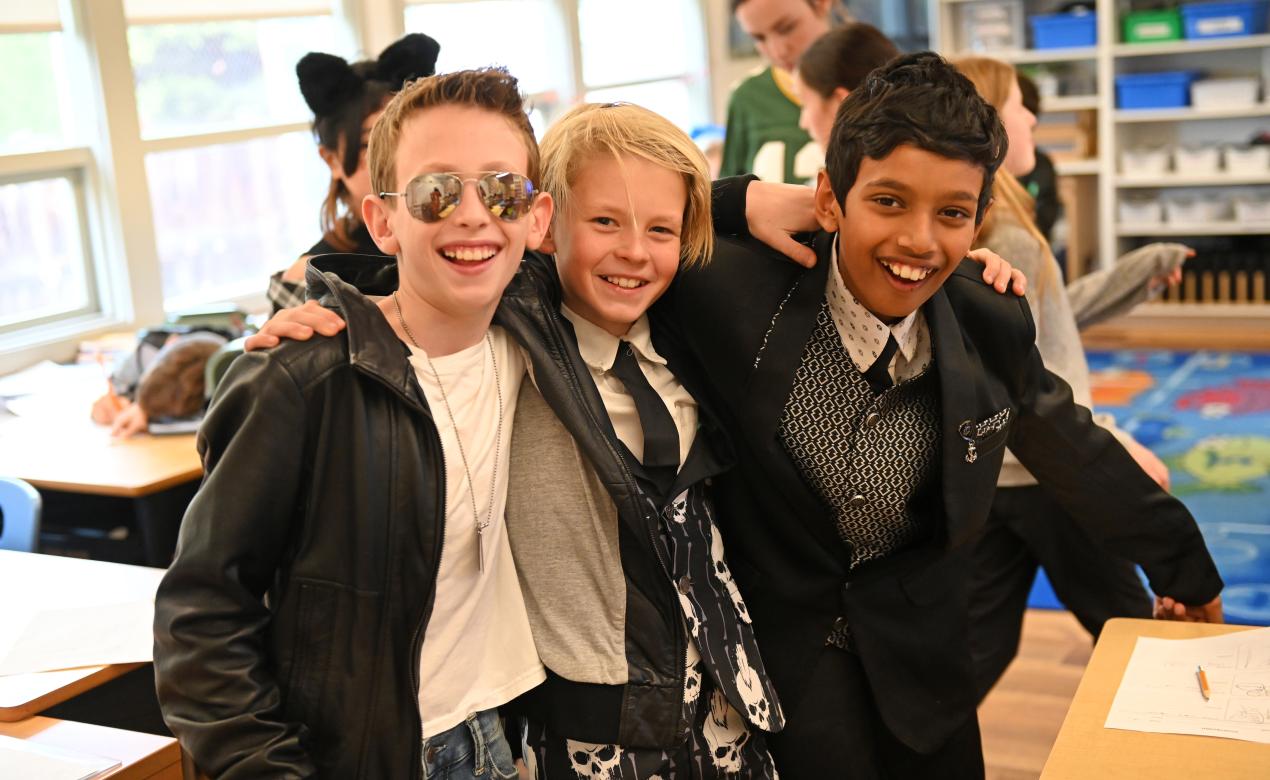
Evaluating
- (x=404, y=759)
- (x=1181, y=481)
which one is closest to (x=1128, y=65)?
(x=1181, y=481)

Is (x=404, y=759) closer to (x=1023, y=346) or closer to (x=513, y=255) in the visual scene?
(x=513, y=255)

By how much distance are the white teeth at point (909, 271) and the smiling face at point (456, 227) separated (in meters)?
0.45

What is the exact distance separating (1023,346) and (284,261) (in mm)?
4271

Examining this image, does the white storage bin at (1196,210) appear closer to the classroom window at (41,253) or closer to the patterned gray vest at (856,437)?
the classroom window at (41,253)

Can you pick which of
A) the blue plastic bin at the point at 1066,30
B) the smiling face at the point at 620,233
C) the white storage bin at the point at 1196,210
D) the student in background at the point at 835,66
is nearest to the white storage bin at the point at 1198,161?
the white storage bin at the point at 1196,210

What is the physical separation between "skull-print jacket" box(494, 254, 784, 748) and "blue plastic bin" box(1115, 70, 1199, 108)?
641cm

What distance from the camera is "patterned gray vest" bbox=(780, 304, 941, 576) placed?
1.71m

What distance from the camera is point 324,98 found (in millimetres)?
2594

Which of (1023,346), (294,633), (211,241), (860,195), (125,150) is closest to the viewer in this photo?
(294,633)

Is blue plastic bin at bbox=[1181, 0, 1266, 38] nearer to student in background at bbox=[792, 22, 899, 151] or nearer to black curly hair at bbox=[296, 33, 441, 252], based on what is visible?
student in background at bbox=[792, 22, 899, 151]

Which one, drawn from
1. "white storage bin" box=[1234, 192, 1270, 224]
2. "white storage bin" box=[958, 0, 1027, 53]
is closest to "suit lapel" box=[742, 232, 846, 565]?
"white storage bin" box=[1234, 192, 1270, 224]

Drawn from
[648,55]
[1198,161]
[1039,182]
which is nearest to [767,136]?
[1039,182]

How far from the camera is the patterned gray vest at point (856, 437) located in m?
1.71

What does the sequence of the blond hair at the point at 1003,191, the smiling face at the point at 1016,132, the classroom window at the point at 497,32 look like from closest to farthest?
the blond hair at the point at 1003,191
the smiling face at the point at 1016,132
the classroom window at the point at 497,32
